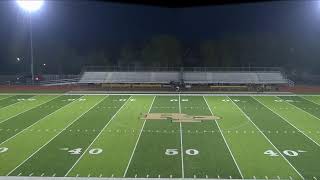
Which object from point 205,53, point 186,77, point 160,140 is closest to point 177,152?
point 160,140

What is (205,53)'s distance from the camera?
3672 cm

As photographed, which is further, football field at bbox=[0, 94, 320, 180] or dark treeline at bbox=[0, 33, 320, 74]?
dark treeline at bbox=[0, 33, 320, 74]

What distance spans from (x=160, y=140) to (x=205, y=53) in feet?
82.1

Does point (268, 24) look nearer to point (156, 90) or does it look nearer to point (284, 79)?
point (284, 79)

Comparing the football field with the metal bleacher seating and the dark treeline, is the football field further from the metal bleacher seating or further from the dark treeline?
the dark treeline

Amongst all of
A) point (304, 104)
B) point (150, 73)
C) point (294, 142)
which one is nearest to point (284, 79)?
point (150, 73)

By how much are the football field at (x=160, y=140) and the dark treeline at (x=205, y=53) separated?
1576 centimetres

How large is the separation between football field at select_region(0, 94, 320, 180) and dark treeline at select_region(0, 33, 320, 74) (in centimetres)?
1576

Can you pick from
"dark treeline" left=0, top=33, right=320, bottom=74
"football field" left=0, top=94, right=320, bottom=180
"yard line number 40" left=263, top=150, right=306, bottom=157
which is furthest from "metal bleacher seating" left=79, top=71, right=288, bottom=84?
"yard line number 40" left=263, top=150, right=306, bottom=157

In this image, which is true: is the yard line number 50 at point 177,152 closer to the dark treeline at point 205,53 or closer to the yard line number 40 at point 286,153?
the yard line number 40 at point 286,153

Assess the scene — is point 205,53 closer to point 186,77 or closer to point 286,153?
point 186,77

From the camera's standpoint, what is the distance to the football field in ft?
30.6

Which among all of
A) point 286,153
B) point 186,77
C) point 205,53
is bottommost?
point 286,153

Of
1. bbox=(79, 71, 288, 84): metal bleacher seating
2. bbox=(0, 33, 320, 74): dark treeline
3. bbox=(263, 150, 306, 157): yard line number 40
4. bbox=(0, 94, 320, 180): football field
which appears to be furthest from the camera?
bbox=(0, 33, 320, 74): dark treeline
